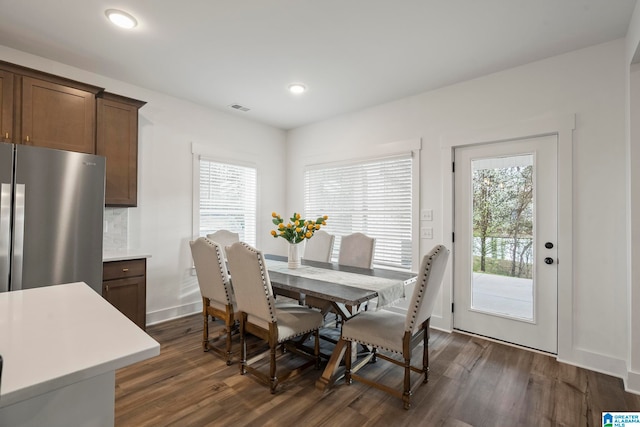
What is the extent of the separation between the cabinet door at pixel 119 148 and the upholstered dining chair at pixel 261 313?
161cm

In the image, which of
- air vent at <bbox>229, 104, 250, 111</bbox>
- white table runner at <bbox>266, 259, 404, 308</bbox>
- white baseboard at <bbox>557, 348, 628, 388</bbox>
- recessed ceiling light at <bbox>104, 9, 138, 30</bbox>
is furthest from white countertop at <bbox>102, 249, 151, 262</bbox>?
white baseboard at <bbox>557, 348, 628, 388</bbox>

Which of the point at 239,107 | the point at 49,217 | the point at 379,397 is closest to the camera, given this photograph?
the point at 379,397

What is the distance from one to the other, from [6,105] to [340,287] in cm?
295

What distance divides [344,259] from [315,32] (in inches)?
87.4

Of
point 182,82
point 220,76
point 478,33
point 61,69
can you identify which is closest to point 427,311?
point 478,33

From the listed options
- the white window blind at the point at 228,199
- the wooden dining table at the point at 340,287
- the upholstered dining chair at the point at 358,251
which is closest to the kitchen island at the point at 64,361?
the wooden dining table at the point at 340,287

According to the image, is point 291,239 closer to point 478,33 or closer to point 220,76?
point 220,76

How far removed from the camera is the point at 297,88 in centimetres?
351

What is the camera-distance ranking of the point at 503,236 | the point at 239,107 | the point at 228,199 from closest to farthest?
the point at 503,236, the point at 239,107, the point at 228,199

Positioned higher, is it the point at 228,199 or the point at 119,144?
the point at 119,144

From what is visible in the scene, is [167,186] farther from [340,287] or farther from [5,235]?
[340,287]

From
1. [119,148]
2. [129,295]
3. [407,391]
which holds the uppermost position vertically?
[119,148]

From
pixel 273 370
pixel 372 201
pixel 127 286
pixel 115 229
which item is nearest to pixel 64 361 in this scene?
pixel 273 370

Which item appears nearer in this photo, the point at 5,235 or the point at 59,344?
the point at 59,344
